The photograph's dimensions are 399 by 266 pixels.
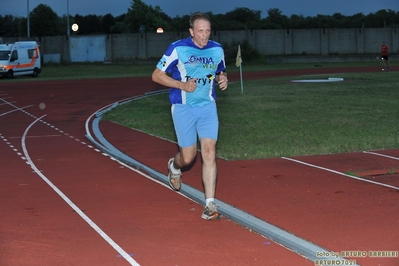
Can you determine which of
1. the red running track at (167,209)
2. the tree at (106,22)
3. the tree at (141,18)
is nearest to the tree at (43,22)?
the tree at (141,18)

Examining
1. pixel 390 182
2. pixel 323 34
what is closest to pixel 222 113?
pixel 390 182

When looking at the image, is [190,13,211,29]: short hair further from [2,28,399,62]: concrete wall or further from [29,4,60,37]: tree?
[29,4,60,37]: tree

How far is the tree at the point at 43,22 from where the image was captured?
126 meters

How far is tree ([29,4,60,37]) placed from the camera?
4968 inches

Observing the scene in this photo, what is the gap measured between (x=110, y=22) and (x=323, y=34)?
89088 mm

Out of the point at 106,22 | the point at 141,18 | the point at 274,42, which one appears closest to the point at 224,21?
the point at 141,18

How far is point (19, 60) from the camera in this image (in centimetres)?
5012

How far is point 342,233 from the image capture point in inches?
294

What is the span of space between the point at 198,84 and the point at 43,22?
403 feet

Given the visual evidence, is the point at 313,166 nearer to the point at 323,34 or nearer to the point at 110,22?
the point at 323,34

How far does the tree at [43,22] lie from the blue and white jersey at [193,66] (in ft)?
392

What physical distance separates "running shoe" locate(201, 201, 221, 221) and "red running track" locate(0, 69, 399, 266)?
0.09m

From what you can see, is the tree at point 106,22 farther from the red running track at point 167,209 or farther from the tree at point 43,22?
the red running track at point 167,209

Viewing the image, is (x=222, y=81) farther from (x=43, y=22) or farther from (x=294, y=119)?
(x=43, y=22)
